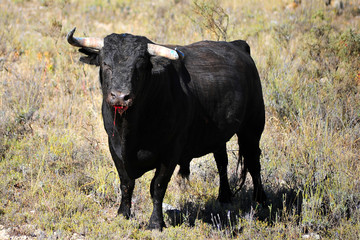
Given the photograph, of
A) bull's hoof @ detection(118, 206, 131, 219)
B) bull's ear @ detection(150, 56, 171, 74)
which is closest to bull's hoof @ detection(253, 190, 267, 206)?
bull's hoof @ detection(118, 206, 131, 219)

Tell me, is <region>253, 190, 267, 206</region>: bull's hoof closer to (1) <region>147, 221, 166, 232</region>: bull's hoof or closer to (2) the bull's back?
(2) the bull's back

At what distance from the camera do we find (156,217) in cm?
471

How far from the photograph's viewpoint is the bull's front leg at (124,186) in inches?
187

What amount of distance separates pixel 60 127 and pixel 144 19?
8204 millimetres

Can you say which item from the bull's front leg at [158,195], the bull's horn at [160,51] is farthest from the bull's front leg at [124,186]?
the bull's horn at [160,51]

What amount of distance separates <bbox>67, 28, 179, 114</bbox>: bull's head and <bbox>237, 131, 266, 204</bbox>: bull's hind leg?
235cm

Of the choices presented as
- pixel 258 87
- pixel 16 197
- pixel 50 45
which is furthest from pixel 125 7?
pixel 16 197

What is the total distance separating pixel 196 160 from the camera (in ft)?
22.6

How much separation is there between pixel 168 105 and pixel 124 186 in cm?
106

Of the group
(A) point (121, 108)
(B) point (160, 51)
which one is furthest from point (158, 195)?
(B) point (160, 51)

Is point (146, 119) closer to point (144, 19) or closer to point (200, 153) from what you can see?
point (200, 153)

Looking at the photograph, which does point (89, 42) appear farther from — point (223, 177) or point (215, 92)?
point (223, 177)

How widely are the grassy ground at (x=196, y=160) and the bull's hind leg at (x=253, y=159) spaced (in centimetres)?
17

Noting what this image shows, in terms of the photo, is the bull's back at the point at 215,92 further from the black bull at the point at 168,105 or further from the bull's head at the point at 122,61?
the bull's head at the point at 122,61
